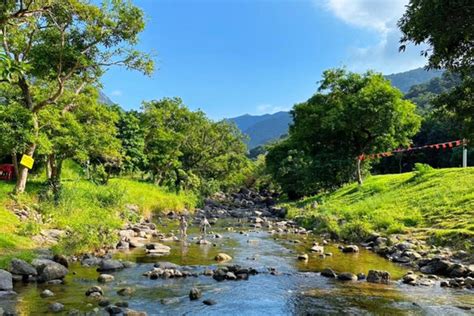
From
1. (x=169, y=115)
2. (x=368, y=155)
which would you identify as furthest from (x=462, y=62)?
(x=169, y=115)

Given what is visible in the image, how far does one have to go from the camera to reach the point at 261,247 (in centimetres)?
2203

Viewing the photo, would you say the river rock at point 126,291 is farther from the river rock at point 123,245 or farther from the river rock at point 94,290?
the river rock at point 123,245

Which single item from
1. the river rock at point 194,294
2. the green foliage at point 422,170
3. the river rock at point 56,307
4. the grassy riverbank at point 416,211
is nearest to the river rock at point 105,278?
the river rock at point 56,307

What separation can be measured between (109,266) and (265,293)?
19.7 ft

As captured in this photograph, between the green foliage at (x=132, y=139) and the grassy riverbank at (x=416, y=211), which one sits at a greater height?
Result: the green foliage at (x=132, y=139)

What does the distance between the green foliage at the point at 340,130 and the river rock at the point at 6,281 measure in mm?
35110

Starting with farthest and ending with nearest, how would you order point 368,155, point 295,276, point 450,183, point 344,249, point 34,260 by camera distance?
point 368,155 → point 450,183 → point 344,249 → point 295,276 → point 34,260

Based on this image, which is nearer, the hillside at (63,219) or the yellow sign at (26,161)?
the hillside at (63,219)

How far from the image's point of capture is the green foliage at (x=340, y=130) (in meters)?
41.1

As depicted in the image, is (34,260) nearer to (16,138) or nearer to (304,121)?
(16,138)

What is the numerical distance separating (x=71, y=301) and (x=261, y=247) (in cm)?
1227

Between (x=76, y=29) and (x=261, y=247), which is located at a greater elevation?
(x=76, y=29)

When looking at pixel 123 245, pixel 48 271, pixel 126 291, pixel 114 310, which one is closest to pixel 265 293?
pixel 126 291

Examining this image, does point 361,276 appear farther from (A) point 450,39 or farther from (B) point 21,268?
(B) point 21,268
